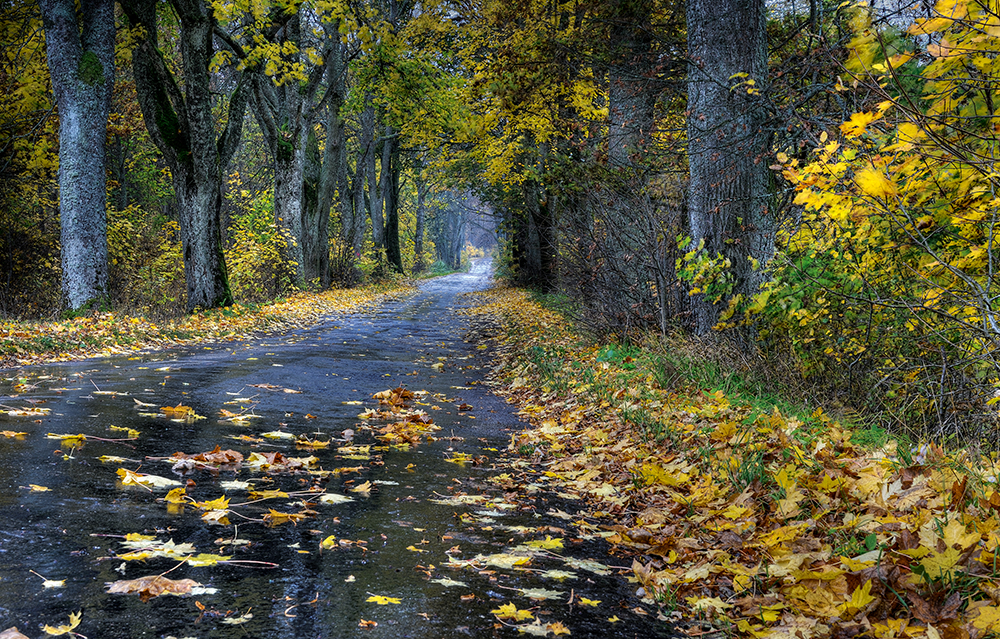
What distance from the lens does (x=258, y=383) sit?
7.38m

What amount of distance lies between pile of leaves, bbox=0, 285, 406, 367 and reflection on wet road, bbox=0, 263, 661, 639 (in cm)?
222

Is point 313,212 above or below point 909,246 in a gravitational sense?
above

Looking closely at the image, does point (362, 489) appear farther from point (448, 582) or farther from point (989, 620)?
point (989, 620)

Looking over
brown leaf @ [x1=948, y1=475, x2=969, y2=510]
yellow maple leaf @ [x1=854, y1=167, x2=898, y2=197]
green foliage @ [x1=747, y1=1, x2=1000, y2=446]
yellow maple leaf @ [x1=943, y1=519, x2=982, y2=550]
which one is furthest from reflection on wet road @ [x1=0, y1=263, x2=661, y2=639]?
green foliage @ [x1=747, y1=1, x2=1000, y2=446]

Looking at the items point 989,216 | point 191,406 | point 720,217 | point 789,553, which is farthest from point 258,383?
point 989,216

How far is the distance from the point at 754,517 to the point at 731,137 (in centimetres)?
506

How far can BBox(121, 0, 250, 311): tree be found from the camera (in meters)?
13.4

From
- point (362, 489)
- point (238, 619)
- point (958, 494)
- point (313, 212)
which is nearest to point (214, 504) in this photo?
point (362, 489)

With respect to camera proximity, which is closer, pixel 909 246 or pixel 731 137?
pixel 909 246

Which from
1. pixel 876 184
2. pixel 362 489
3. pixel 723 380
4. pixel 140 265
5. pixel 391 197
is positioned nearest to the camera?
pixel 876 184

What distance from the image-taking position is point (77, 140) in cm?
1188

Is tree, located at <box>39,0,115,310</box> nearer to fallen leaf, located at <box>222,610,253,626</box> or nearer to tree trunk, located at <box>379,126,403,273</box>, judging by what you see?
fallen leaf, located at <box>222,610,253,626</box>

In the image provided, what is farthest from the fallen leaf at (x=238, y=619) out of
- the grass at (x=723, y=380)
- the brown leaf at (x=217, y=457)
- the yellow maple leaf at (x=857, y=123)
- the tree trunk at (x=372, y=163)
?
the tree trunk at (x=372, y=163)

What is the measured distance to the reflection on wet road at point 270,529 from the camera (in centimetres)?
241
